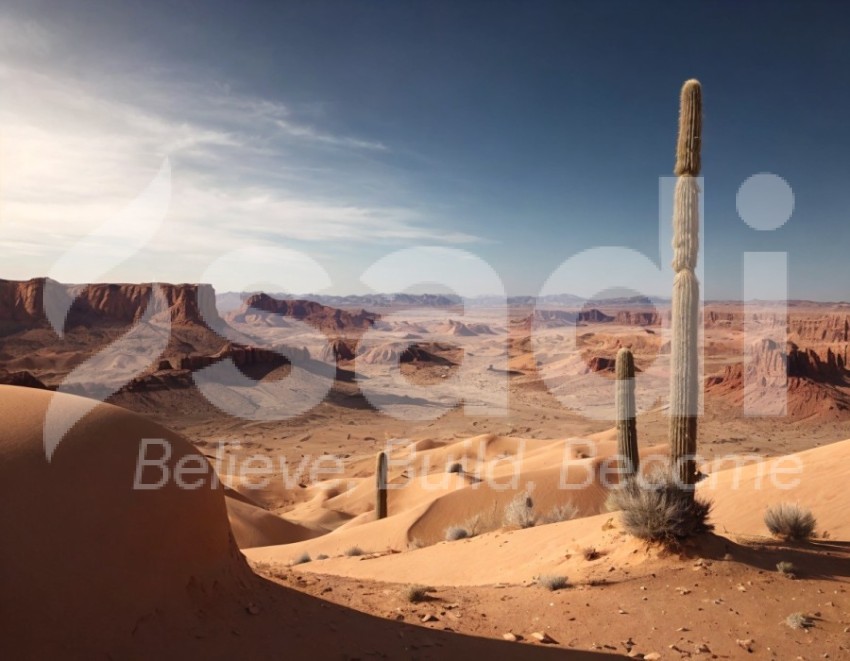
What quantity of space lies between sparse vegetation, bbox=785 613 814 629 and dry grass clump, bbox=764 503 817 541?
129 inches

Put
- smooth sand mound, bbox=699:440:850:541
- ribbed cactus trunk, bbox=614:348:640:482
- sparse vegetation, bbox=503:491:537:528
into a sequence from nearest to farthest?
smooth sand mound, bbox=699:440:850:541 → ribbed cactus trunk, bbox=614:348:640:482 → sparse vegetation, bbox=503:491:537:528

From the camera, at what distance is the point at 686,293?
26.7 feet

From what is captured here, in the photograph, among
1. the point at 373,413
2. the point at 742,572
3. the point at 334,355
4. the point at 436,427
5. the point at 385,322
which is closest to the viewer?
the point at 742,572

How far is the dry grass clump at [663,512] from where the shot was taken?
23.3 feet

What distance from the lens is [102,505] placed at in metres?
4.20

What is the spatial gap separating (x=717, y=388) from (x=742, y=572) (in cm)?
4310

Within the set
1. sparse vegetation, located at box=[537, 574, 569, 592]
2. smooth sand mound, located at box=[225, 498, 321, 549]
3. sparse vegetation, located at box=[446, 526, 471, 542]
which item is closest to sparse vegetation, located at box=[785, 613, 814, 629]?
sparse vegetation, located at box=[537, 574, 569, 592]

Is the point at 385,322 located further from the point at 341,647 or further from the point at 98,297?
the point at 341,647

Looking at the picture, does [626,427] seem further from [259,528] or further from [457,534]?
[259,528]

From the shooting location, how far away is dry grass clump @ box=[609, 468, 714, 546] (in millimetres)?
7109

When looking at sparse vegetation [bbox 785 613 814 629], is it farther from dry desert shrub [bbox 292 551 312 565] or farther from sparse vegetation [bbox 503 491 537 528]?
dry desert shrub [bbox 292 551 312 565]

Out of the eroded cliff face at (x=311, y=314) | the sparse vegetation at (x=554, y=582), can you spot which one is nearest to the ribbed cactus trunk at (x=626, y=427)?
the sparse vegetation at (x=554, y=582)

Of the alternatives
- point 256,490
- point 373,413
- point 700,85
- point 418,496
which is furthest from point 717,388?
point 700,85

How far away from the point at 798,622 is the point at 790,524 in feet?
11.4
